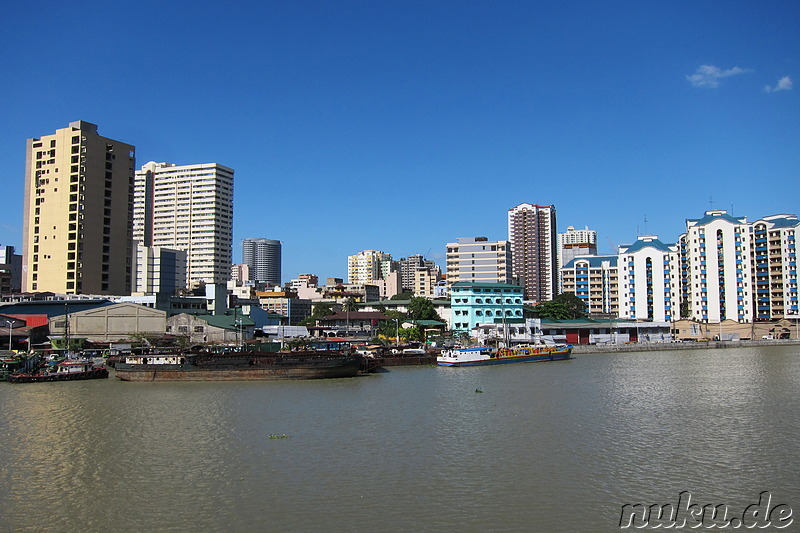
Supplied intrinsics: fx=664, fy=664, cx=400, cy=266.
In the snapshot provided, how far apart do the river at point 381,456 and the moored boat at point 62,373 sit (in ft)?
8.68

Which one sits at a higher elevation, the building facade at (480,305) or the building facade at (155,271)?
the building facade at (155,271)

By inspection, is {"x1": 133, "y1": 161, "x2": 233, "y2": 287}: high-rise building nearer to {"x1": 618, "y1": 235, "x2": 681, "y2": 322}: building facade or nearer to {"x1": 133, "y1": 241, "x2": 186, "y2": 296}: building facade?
{"x1": 133, "y1": 241, "x2": 186, "y2": 296}: building facade

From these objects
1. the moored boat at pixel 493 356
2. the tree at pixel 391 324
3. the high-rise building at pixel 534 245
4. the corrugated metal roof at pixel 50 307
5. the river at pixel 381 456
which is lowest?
the river at pixel 381 456

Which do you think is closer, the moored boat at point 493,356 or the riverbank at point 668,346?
the moored boat at point 493,356

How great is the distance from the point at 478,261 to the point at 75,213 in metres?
70.1

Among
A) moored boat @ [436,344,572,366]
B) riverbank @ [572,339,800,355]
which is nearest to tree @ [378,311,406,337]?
moored boat @ [436,344,572,366]

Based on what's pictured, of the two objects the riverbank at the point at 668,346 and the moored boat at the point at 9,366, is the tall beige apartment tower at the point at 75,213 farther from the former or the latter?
the riverbank at the point at 668,346

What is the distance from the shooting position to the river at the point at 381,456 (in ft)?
50.1

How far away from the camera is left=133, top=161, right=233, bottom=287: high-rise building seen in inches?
5404

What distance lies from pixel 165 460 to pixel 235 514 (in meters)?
5.76

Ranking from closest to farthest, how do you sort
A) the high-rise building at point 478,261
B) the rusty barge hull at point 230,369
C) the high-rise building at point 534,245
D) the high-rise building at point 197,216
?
the rusty barge hull at point 230,369, the high-rise building at point 478,261, the high-rise building at point 197,216, the high-rise building at point 534,245

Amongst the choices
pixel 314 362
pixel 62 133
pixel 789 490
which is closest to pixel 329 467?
pixel 789 490

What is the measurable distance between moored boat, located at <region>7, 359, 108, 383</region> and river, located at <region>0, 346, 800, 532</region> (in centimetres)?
265

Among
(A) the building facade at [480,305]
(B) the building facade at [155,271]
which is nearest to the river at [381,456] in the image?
(A) the building facade at [480,305]
